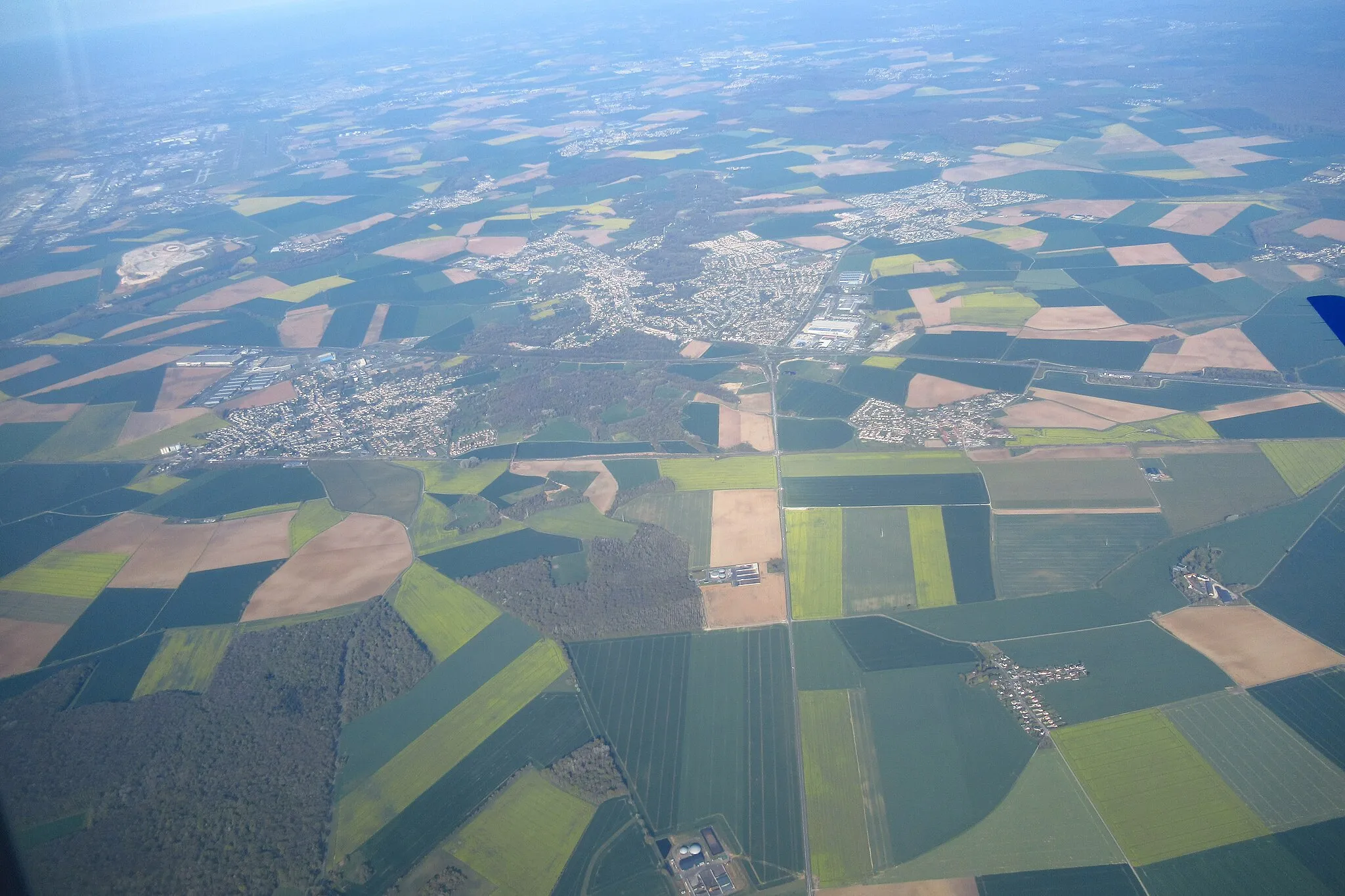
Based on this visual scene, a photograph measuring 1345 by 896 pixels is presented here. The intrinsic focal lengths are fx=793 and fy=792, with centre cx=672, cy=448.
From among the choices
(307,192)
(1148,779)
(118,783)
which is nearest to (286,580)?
(118,783)

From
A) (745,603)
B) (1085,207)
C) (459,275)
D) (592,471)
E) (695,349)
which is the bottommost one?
(592,471)

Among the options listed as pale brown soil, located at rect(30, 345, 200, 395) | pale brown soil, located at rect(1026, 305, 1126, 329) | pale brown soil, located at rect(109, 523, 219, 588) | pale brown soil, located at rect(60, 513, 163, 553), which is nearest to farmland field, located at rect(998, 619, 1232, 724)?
pale brown soil, located at rect(1026, 305, 1126, 329)

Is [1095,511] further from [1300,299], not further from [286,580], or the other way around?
[286,580]

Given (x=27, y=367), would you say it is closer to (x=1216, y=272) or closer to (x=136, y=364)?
(x=136, y=364)

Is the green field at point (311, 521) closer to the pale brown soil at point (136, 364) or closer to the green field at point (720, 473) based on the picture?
the green field at point (720, 473)

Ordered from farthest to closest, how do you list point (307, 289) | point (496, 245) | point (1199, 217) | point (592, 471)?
point (496, 245) < point (307, 289) < point (1199, 217) < point (592, 471)

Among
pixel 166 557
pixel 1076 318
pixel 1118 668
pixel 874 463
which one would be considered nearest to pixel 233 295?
pixel 166 557
